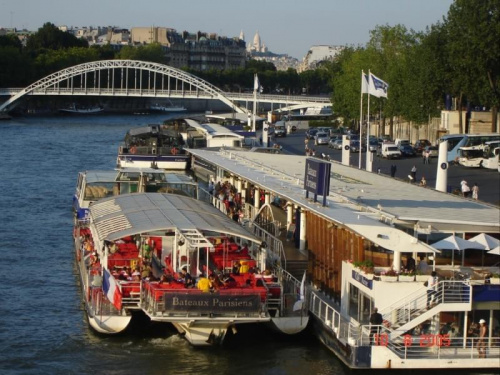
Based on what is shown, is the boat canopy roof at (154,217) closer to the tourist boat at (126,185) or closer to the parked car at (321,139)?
the tourist boat at (126,185)

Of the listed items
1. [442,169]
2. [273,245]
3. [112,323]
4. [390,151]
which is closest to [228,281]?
[112,323]

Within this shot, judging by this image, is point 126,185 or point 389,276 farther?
point 126,185

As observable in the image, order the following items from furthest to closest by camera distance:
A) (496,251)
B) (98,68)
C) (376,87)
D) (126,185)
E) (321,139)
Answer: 1. (98,68)
2. (321,139)
3. (376,87)
4. (126,185)
5. (496,251)

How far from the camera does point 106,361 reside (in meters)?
20.6

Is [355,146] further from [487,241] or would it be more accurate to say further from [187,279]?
[187,279]

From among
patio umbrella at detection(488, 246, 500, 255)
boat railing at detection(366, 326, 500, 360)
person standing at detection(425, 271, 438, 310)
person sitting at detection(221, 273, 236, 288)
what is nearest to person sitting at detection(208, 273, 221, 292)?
person sitting at detection(221, 273, 236, 288)

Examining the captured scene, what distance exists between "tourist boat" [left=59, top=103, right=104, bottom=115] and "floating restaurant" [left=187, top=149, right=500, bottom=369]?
109869 millimetres

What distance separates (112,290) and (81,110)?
116 m

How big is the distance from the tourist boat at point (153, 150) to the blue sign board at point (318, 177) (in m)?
23.2

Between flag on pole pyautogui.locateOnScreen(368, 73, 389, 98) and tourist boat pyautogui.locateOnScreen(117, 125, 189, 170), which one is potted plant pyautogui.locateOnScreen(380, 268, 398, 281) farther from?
tourist boat pyautogui.locateOnScreen(117, 125, 189, 170)

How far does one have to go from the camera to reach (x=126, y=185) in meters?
33.0

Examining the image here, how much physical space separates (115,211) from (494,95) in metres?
34.6

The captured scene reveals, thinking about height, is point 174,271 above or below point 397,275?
below

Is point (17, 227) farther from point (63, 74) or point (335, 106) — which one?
point (63, 74)
